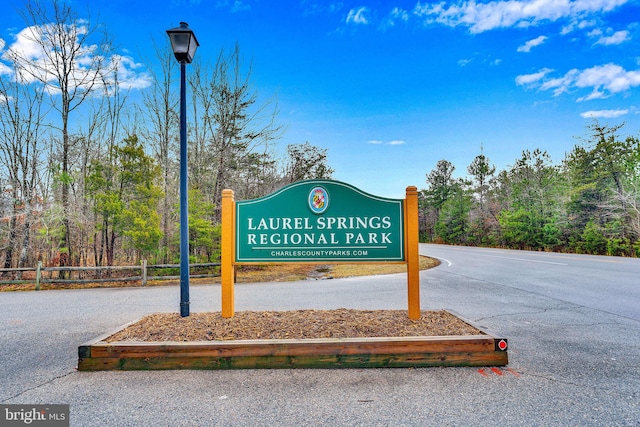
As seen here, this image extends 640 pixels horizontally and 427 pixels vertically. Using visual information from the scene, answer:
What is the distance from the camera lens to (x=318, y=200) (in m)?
4.46

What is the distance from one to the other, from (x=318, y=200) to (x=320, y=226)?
0.33 m

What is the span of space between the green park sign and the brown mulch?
0.71 m

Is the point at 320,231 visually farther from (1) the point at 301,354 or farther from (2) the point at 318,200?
(1) the point at 301,354

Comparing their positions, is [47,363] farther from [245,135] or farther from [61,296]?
[245,135]

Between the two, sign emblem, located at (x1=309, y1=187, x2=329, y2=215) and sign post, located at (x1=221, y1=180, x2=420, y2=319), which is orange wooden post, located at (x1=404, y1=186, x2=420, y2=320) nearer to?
sign post, located at (x1=221, y1=180, x2=420, y2=319)

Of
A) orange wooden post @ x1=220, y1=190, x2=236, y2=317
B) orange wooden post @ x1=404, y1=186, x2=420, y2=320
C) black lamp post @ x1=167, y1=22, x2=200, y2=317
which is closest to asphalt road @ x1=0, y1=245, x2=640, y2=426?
orange wooden post @ x1=404, y1=186, x2=420, y2=320

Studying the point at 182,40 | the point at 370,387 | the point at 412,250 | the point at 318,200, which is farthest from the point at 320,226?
the point at 182,40

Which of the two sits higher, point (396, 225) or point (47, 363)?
point (396, 225)

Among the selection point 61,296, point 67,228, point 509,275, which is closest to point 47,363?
point 61,296

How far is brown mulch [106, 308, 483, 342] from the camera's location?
12.0 ft

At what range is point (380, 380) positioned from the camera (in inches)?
123

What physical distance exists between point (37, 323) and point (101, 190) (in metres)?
7.79

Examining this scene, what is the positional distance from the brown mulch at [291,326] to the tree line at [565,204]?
65.9 feet

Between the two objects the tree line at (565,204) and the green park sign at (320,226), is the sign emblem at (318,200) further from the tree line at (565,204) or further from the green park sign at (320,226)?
the tree line at (565,204)
